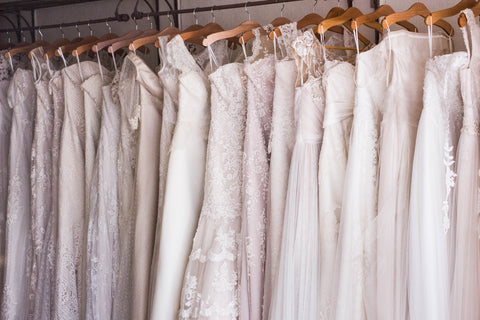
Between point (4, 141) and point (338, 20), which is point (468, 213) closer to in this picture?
point (338, 20)

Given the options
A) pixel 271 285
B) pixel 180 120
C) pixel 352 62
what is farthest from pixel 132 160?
pixel 352 62

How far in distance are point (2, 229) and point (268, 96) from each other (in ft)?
3.70

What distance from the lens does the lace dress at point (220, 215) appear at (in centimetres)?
148

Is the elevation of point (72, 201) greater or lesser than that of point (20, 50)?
lesser

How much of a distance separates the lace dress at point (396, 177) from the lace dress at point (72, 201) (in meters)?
0.94

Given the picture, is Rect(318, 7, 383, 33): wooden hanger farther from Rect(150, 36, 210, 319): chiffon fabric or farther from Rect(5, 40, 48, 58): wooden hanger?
Rect(5, 40, 48, 58): wooden hanger

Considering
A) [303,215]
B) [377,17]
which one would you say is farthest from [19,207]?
[377,17]

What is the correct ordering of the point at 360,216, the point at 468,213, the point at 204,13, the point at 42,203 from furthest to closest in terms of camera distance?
the point at 204,13
the point at 42,203
the point at 360,216
the point at 468,213

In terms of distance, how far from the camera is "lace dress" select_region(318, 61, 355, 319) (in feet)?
4.50

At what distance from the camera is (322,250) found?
4.54 feet

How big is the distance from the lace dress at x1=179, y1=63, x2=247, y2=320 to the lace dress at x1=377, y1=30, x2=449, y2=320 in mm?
407

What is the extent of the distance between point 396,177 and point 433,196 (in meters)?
0.10

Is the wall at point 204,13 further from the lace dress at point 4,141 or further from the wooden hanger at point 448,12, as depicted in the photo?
the lace dress at point 4,141

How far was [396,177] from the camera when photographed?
1299 mm
